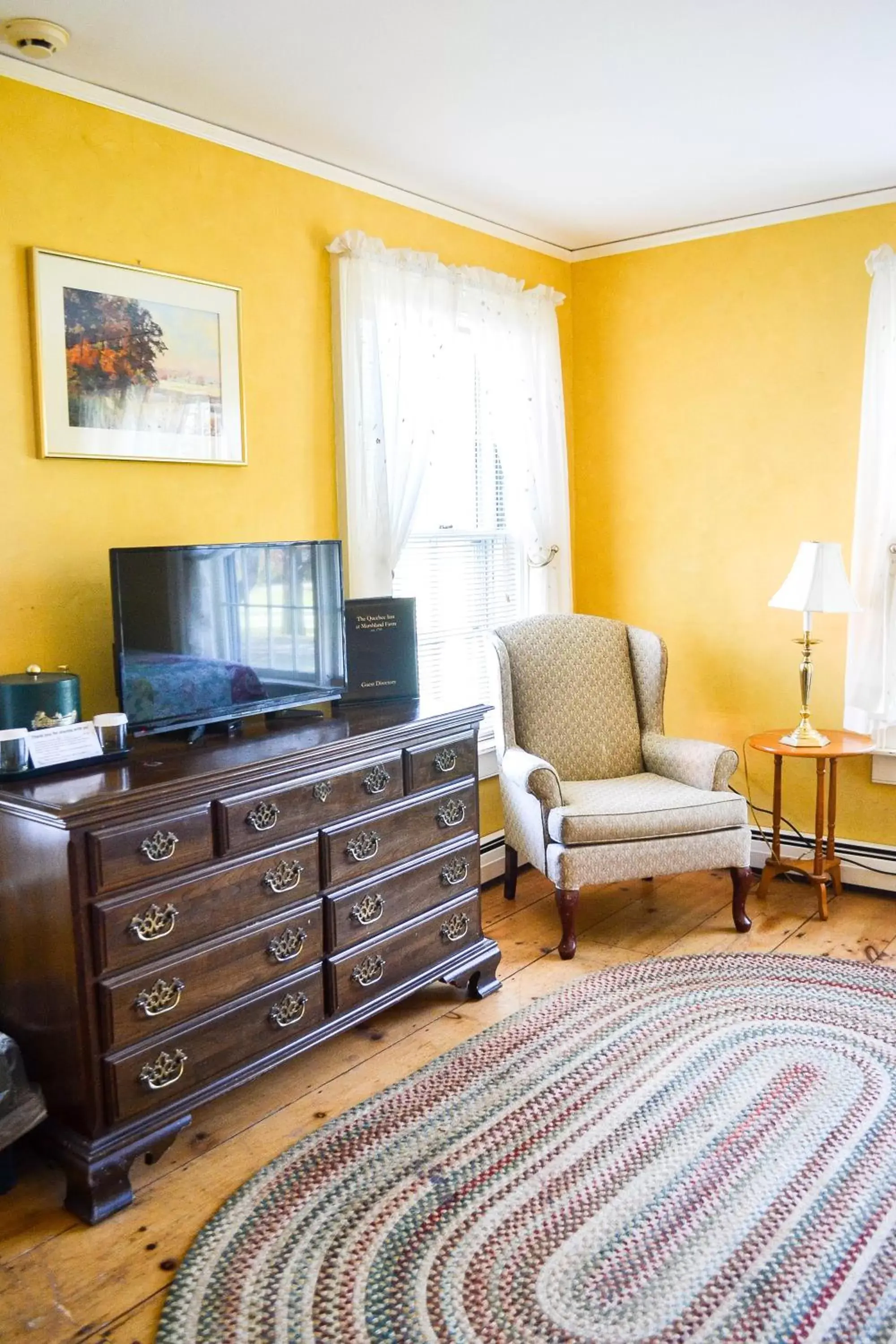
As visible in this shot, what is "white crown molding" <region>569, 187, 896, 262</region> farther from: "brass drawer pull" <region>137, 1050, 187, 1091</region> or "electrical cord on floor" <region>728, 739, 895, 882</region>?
"brass drawer pull" <region>137, 1050, 187, 1091</region>

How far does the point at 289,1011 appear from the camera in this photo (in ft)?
8.36

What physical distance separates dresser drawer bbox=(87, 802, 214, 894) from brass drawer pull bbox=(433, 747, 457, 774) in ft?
2.63

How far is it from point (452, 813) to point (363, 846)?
1.25 feet

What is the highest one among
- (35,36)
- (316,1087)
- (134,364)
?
(35,36)

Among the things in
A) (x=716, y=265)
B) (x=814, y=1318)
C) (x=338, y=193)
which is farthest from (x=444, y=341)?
(x=814, y=1318)

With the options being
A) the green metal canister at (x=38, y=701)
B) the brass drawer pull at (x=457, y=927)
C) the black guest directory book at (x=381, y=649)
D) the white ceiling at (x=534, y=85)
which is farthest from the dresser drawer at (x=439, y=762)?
the white ceiling at (x=534, y=85)

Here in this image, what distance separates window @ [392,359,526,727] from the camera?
3898 mm

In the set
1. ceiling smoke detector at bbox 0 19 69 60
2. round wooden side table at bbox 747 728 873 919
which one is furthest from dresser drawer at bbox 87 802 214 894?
round wooden side table at bbox 747 728 873 919

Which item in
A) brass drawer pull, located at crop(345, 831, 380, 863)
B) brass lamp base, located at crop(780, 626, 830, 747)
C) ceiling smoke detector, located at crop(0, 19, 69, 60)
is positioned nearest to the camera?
ceiling smoke detector, located at crop(0, 19, 69, 60)

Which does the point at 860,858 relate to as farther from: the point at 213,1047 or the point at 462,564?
the point at 213,1047

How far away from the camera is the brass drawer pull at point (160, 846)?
220 cm

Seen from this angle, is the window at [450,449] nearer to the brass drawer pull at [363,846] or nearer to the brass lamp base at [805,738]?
the brass drawer pull at [363,846]

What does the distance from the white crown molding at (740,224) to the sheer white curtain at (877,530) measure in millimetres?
208

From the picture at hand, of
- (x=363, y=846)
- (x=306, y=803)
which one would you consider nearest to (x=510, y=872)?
(x=363, y=846)
